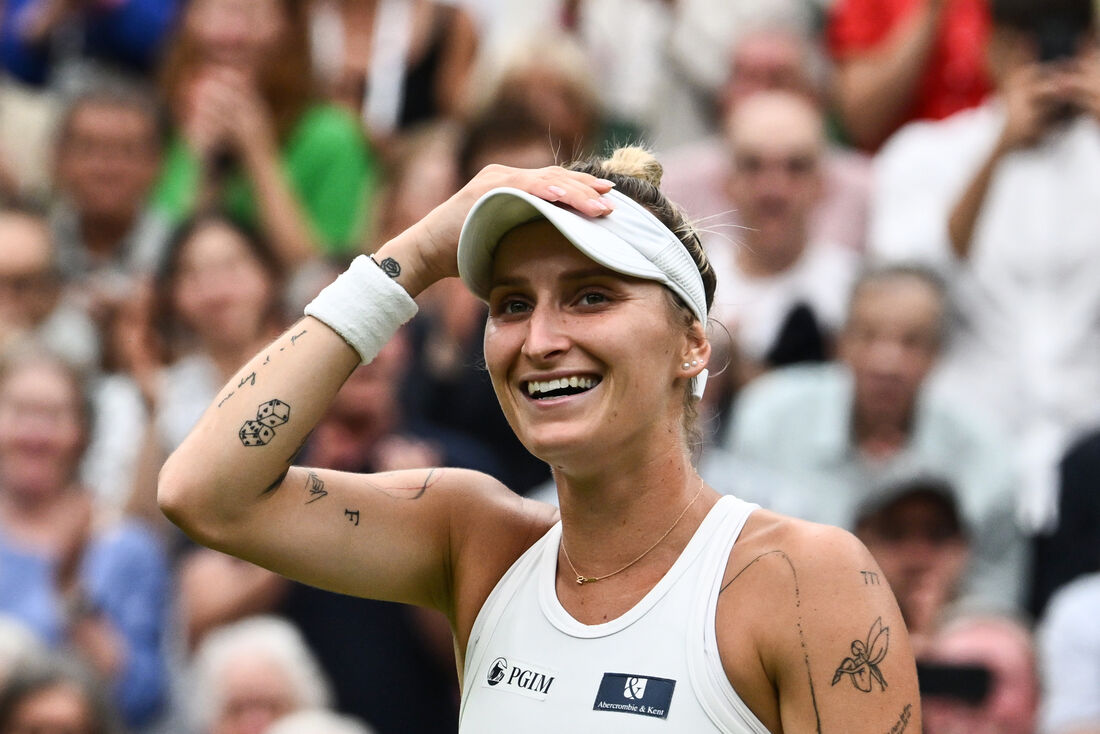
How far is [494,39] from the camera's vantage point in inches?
332

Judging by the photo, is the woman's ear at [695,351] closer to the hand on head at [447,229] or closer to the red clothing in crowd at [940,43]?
the hand on head at [447,229]

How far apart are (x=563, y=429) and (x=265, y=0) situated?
5512 millimetres

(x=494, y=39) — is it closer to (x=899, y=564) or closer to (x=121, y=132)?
(x=121, y=132)

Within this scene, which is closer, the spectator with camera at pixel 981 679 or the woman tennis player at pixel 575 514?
the woman tennis player at pixel 575 514

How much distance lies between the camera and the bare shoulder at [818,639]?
2.70 meters

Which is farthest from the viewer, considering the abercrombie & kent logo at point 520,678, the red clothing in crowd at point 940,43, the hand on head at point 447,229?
the red clothing in crowd at point 940,43

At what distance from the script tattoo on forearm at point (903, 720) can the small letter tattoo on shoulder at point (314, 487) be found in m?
1.15

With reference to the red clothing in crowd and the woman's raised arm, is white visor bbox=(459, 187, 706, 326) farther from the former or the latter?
the red clothing in crowd

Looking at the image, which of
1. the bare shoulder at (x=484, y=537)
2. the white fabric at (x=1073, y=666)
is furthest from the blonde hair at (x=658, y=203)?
the white fabric at (x=1073, y=666)

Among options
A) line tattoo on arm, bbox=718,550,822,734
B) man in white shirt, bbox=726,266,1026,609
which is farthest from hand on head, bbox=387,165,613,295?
man in white shirt, bbox=726,266,1026,609

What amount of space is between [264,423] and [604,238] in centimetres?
72

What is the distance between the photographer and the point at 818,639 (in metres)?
2.74

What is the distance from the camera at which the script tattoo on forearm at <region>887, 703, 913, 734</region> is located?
269 cm

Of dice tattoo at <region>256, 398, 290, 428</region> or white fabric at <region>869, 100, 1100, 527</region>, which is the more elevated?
white fabric at <region>869, 100, 1100, 527</region>
